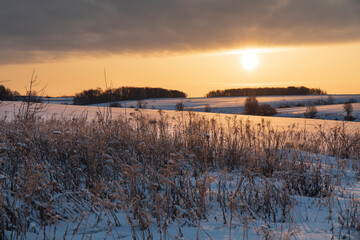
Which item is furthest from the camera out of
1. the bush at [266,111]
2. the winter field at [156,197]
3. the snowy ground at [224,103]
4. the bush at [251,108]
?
the snowy ground at [224,103]

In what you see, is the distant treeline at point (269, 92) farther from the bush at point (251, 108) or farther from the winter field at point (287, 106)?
the bush at point (251, 108)

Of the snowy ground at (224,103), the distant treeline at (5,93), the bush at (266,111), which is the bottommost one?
the bush at (266,111)

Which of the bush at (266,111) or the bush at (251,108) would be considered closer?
the bush at (266,111)

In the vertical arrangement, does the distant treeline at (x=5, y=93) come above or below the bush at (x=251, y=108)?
above

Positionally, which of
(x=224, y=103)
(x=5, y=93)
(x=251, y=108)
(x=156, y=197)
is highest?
(x=5, y=93)

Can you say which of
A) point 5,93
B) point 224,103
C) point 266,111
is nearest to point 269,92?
point 224,103

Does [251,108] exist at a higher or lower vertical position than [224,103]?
lower

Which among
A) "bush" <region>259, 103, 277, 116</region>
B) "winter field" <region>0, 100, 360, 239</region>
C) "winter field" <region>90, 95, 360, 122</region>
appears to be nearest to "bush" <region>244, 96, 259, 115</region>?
"bush" <region>259, 103, 277, 116</region>

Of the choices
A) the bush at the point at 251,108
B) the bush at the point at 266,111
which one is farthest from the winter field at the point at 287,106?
the bush at the point at 251,108

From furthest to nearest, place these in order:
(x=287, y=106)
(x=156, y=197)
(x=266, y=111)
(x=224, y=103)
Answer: (x=224, y=103) → (x=287, y=106) → (x=266, y=111) → (x=156, y=197)

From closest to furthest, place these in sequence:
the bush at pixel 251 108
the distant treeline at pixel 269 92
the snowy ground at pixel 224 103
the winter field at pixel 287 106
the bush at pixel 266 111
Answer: the winter field at pixel 287 106 → the bush at pixel 266 111 → the bush at pixel 251 108 → the snowy ground at pixel 224 103 → the distant treeline at pixel 269 92

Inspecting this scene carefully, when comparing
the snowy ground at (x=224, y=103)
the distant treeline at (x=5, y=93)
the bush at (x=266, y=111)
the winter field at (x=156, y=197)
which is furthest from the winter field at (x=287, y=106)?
the winter field at (x=156, y=197)

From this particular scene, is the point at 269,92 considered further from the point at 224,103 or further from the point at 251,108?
the point at 251,108

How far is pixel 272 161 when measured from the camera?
5242 mm
